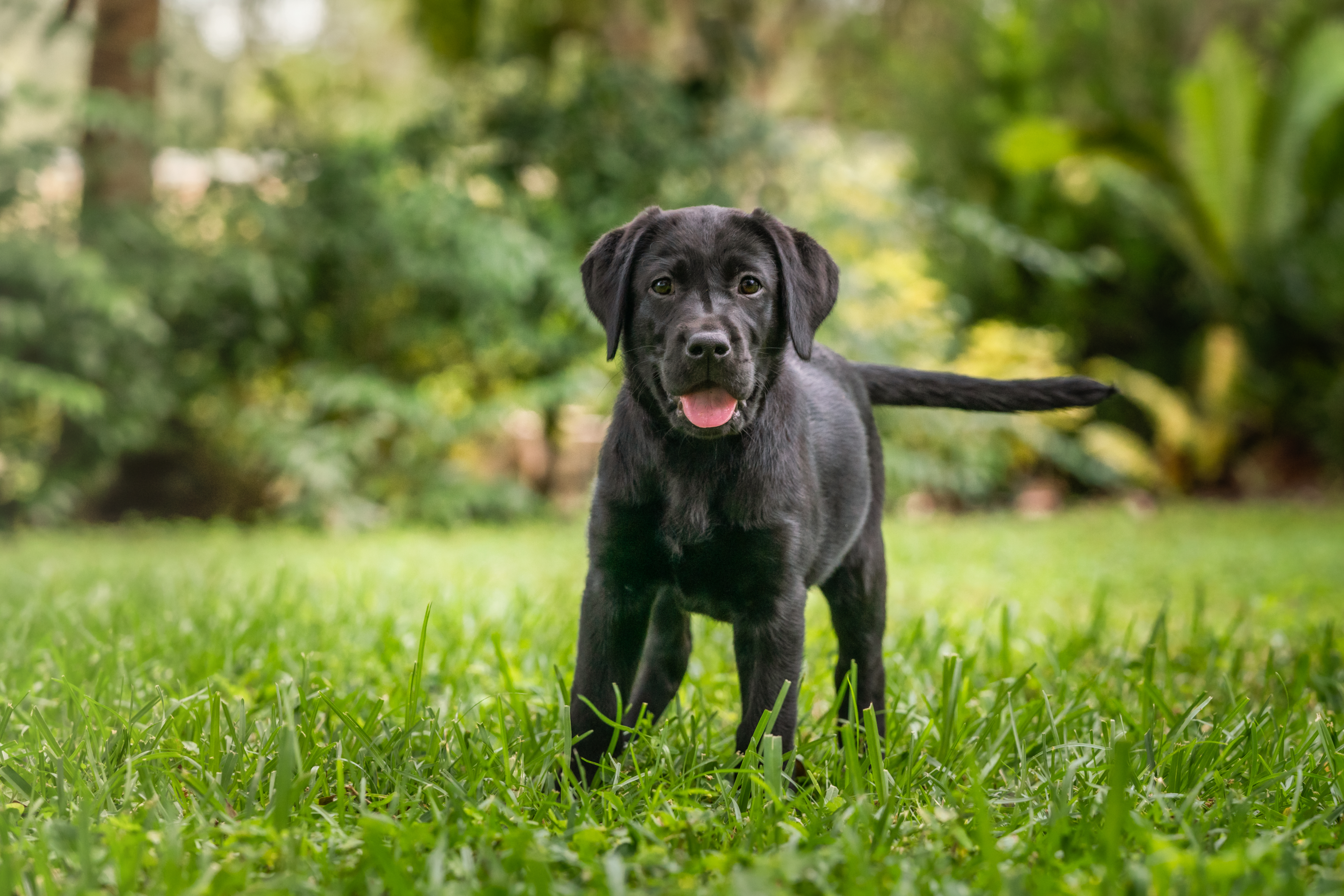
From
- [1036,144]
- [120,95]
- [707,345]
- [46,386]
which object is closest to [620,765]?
[707,345]

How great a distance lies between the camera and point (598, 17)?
9.69 metres

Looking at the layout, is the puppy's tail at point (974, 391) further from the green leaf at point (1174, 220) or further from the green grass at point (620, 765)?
the green leaf at point (1174, 220)

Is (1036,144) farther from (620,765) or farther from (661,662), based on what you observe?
(620,765)

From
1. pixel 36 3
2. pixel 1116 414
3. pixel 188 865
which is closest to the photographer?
pixel 188 865

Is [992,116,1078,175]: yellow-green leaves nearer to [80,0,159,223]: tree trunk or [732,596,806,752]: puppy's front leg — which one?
[80,0,159,223]: tree trunk

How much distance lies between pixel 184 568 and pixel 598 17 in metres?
6.55

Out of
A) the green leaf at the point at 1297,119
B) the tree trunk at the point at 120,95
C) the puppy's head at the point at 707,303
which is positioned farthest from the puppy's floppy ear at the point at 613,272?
the green leaf at the point at 1297,119

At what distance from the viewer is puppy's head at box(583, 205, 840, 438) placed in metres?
Result: 2.13

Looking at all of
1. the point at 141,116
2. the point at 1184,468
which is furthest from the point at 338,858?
the point at 1184,468

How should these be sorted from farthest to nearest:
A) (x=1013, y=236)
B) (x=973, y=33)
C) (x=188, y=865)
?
(x=973, y=33) → (x=1013, y=236) → (x=188, y=865)

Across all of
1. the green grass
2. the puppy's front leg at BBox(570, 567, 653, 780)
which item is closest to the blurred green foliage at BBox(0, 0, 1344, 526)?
the green grass

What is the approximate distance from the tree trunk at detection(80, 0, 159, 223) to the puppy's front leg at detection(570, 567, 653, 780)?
724 cm

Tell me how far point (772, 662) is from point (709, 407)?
56cm

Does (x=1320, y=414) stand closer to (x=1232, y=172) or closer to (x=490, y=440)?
(x=1232, y=172)
